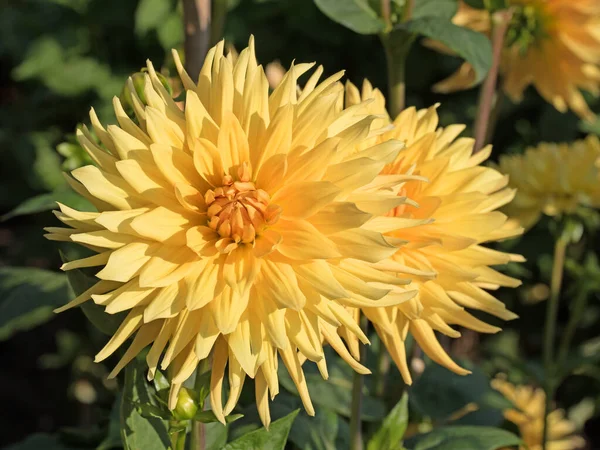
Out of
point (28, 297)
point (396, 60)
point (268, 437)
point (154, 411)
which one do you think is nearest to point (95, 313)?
point (154, 411)

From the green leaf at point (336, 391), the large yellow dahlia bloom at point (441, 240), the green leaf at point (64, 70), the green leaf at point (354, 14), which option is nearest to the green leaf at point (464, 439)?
the green leaf at point (336, 391)

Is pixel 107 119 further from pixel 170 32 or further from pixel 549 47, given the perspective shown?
pixel 549 47

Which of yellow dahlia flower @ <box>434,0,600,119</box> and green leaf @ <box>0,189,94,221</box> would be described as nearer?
green leaf @ <box>0,189,94,221</box>

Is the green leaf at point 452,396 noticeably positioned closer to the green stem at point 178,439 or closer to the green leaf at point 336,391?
the green leaf at point 336,391

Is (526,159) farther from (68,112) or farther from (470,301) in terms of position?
(68,112)

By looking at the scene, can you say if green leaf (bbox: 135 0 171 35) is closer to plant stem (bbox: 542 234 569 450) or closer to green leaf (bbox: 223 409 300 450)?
plant stem (bbox: 542 234 569 450)

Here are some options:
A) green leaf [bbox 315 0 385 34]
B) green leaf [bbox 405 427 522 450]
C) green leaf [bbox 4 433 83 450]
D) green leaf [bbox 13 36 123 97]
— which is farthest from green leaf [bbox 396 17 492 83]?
green leaf [bbox 13 36 123 97]
